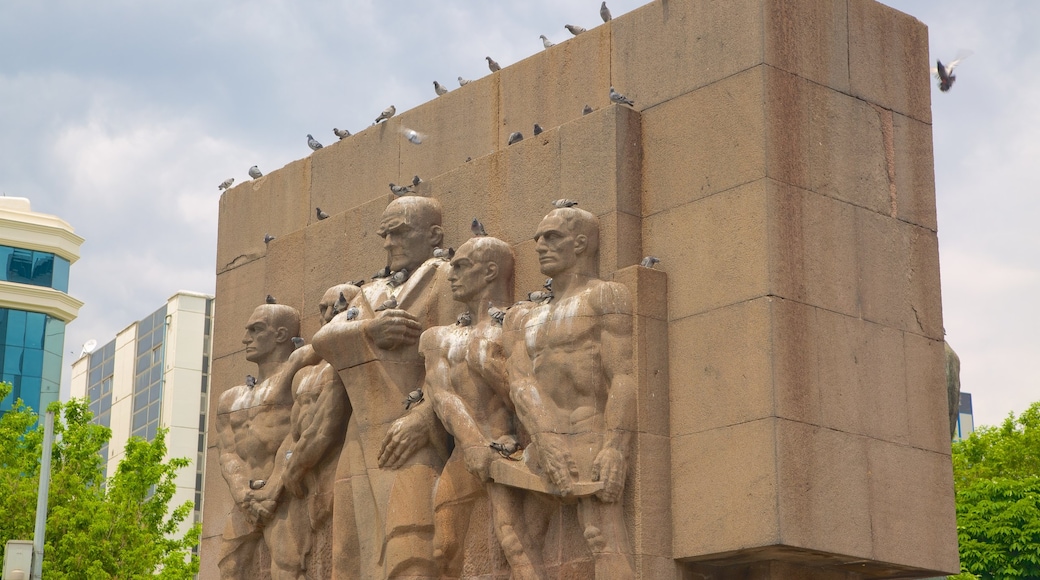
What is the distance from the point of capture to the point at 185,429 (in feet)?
222

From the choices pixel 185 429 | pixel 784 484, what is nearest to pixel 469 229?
pixel 784 484

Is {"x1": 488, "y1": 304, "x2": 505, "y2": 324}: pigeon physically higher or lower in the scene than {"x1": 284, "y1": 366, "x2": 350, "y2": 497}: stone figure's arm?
higher

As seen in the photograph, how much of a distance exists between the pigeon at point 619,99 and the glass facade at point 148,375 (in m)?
55.2

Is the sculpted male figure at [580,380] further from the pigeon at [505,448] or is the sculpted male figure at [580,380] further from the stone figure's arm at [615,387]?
the pigeon at [505,448]

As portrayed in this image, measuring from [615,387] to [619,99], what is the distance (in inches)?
109

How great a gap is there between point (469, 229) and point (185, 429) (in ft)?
171

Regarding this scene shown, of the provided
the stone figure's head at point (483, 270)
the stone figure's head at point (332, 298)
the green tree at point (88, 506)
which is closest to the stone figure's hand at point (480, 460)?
the stone figure's head at point (483, 270)

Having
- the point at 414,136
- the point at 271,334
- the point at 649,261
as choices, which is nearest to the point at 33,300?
the point at 271,334

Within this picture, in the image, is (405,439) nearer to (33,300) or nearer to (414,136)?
(414,136)

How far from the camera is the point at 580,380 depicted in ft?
49.4

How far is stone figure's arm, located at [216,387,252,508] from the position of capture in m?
18.4

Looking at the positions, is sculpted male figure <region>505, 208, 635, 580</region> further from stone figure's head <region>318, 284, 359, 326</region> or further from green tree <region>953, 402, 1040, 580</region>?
green tree <region>953, 402, 1040, 580</region>

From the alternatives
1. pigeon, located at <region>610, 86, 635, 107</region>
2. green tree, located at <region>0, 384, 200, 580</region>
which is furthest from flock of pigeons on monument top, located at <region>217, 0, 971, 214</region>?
green tree, located at <region>0, 384, 200, 580</region>

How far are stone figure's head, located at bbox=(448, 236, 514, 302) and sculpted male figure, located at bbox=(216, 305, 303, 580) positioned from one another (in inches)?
104
